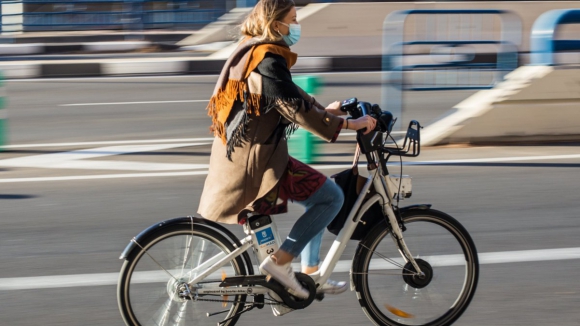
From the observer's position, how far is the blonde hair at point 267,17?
3.78 m

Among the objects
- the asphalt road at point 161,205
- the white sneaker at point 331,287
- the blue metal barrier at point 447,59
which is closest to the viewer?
the white sneaker at point 331,287

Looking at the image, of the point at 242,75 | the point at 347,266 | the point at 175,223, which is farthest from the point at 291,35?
the point at 347,266

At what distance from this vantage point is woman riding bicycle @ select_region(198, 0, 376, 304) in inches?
149

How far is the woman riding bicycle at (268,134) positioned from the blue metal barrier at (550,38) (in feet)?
19.1

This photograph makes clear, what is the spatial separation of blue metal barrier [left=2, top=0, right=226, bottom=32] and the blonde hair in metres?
17.8

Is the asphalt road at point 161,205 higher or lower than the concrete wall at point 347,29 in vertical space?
lower

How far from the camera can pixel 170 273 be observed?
4.10 m

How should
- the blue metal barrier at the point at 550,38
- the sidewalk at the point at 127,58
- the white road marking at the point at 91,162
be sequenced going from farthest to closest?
the sidewalk at the point at 127,58 → the blue metal barrier at the point at 550,38 → the white road marking at the point at 91,162

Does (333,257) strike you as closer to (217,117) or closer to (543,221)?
(217,117)

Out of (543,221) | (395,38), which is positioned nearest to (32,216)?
(543,221)

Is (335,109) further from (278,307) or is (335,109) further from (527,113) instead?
(527,113)

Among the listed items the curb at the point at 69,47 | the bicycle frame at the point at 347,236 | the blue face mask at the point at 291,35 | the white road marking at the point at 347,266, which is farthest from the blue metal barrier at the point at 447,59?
the curb at the point at 69,47

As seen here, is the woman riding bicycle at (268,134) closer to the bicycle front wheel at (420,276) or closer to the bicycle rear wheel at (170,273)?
the bicycle rear wheel at (170,273)

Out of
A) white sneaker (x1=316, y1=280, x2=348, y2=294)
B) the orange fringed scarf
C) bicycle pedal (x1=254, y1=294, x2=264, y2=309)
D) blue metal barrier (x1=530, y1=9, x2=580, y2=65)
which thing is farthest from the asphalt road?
the orange fringed scarf
